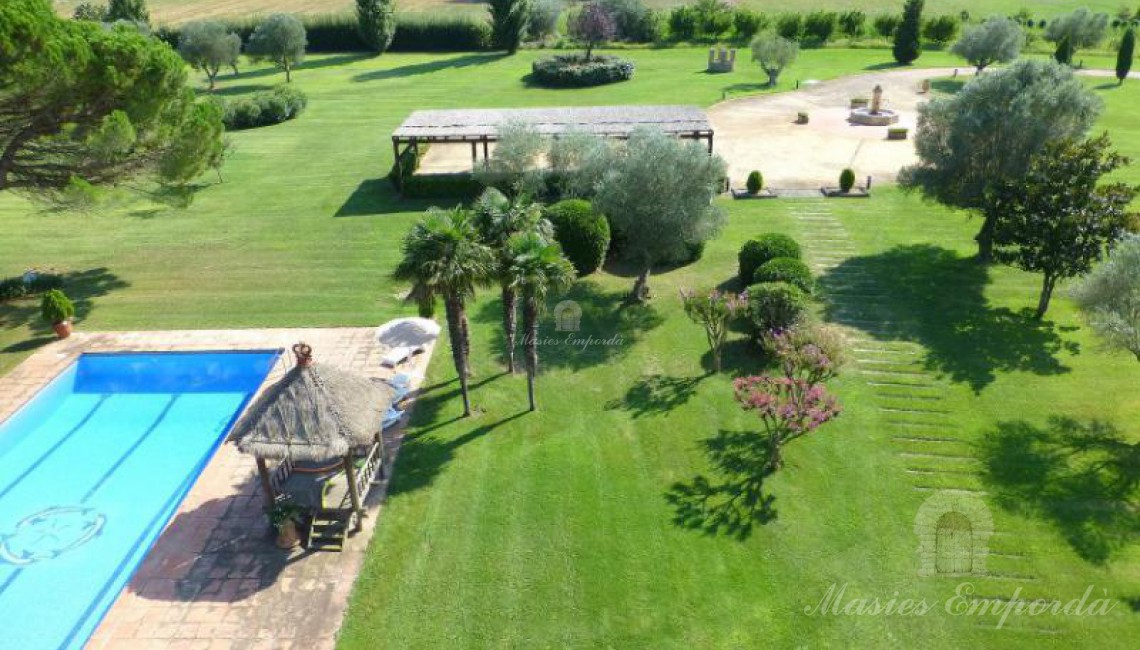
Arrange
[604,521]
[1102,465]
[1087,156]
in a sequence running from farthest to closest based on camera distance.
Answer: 1. [1087,156]
2. [1102,465]
3. [604,521]

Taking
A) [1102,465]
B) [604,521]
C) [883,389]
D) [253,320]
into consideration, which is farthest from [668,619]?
[253,320]

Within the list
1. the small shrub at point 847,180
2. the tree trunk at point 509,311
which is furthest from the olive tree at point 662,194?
the small shrub at point 847,180

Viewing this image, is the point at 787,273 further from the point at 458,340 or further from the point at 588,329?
the point at 458,340

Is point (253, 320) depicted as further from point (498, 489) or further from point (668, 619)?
point (668, 619)

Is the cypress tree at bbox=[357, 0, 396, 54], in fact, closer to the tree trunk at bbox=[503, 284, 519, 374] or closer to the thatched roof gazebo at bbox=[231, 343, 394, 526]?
the tree trunk at bbox=[503, 284, 519, 374]

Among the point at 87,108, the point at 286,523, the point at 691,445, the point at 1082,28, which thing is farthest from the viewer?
the point at 1082,28

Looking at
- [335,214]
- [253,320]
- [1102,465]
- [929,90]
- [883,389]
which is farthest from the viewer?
[929,90]

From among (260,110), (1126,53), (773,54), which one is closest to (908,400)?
(773,54)
